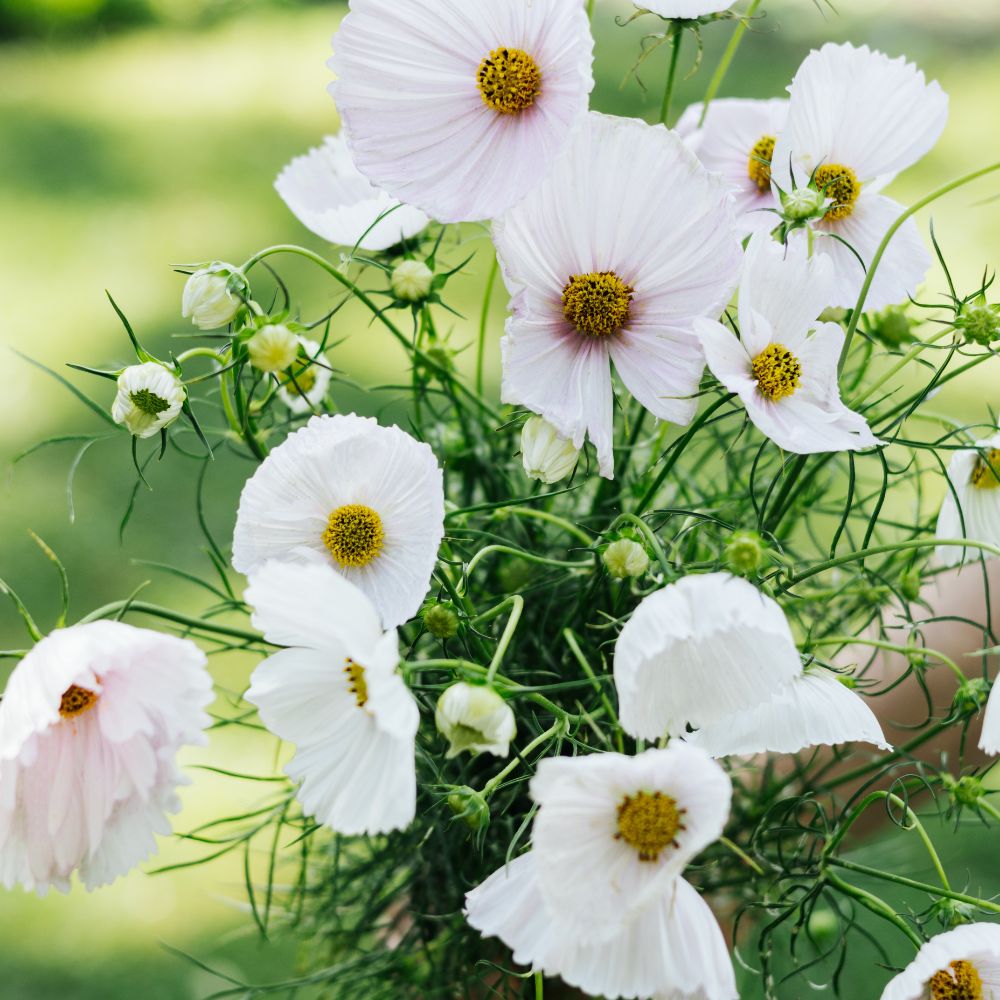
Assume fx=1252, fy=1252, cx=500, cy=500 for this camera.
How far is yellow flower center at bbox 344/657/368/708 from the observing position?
0.27m

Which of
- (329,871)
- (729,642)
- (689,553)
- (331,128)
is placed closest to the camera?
(729,642)

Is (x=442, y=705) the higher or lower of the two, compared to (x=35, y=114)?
lower

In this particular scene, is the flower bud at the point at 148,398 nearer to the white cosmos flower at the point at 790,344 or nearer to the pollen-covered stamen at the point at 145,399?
the pollen-covered stamen at the point at 145,399

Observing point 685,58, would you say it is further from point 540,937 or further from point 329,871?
point 540,937

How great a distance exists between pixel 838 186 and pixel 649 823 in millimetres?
182

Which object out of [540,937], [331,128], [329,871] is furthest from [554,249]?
[331,128]

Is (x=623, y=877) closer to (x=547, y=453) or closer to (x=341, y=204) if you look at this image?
(x=547, y=453)

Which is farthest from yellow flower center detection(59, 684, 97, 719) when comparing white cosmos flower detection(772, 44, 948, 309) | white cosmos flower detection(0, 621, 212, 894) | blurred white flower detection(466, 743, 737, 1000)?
white cosmos flower detection(772, 44, 948, 309)

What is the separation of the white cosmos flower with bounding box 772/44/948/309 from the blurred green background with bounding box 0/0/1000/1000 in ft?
0.59

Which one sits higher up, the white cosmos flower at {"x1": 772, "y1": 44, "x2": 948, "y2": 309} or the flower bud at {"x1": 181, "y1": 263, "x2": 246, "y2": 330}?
the white cosmos flower at {"x1": 772, "y1": 44, "x2": 948, "y2": 309}

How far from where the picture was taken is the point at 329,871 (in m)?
0.47

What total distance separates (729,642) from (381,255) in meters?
0.19

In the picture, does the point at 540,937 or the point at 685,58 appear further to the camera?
the point at 685,58

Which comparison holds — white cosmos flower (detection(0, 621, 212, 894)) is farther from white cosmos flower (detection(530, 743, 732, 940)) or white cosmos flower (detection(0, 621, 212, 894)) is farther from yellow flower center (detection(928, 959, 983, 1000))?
yellow flower center (detection(928, 959, 983, 1000))
